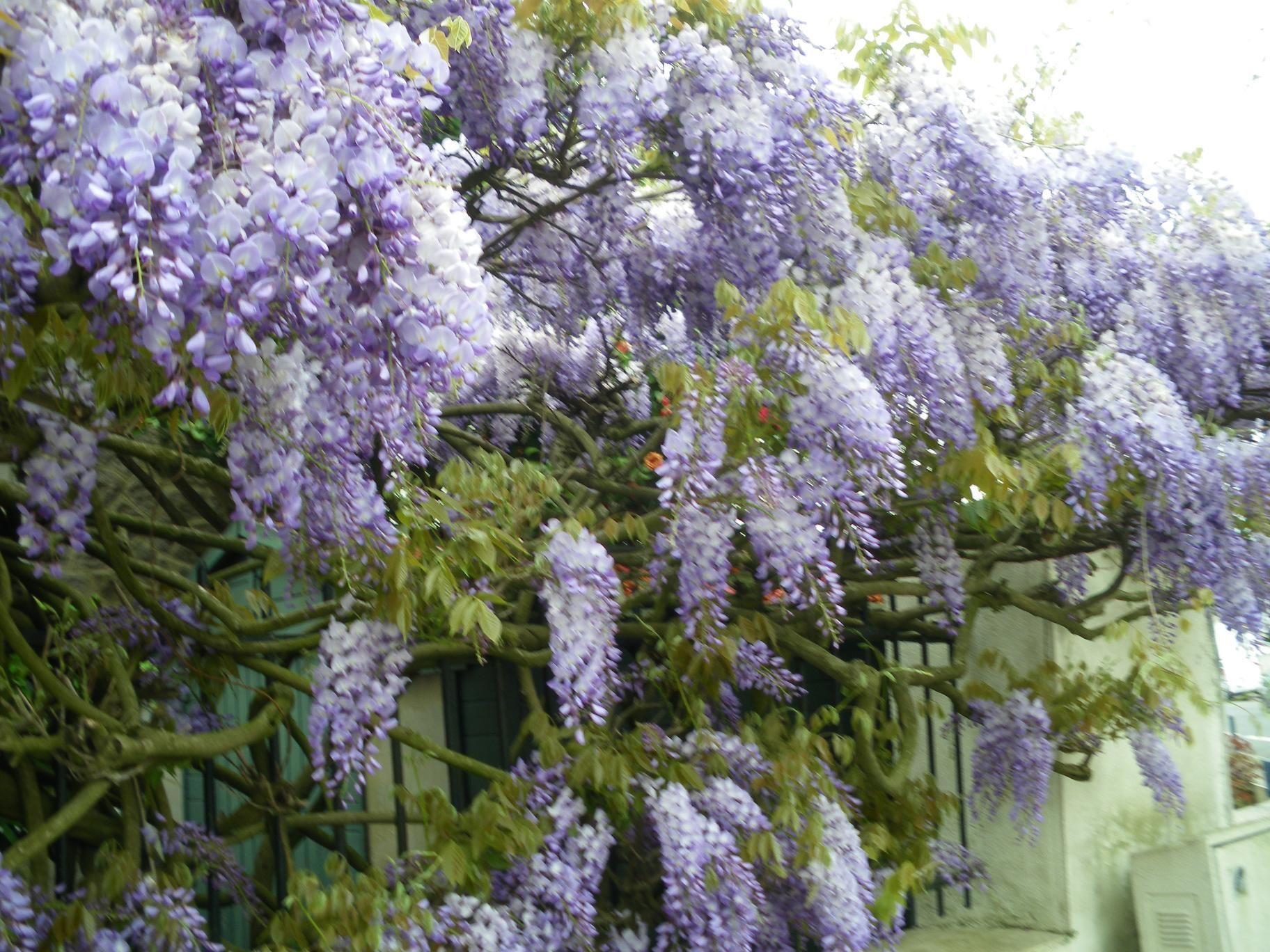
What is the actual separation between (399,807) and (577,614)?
63 centimetres

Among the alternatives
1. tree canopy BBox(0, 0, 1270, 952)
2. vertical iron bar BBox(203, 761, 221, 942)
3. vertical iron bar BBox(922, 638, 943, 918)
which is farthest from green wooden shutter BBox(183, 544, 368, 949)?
vertical iron bar BBox(922, 638, 943, 918)

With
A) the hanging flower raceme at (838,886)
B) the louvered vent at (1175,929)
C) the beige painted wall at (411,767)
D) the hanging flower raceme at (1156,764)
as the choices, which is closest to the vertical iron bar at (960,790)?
the hanging flower raceme at (1156,764)

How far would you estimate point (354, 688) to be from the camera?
95.6 inches

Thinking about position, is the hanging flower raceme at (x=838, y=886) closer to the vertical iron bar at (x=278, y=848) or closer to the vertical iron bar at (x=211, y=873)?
the vertical iron bar at (x=278, y=848)

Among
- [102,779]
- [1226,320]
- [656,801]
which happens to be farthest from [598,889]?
[1226,320]

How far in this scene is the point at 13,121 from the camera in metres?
1.47

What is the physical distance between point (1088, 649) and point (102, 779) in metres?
3.31

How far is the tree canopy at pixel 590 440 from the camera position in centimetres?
163

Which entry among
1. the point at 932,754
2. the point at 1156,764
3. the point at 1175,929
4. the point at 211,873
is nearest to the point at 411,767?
the point at 211,873

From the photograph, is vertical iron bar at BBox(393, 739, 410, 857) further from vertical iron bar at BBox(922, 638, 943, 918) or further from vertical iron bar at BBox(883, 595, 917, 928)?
vertical iron bar at BBox(922, 638, 943, 918)

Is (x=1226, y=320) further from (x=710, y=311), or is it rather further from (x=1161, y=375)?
(x=710, y=311)

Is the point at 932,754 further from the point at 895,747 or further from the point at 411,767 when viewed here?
the point at 411,767

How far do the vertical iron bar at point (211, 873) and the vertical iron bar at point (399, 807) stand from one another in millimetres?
404

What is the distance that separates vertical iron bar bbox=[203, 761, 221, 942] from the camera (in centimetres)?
271
